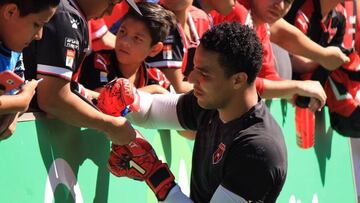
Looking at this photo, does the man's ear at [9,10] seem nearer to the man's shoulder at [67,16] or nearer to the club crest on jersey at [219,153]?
the man's shoulder at [67,16]

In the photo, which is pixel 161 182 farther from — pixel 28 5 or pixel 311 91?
pixel 311 91

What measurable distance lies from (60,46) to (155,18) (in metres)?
0.85

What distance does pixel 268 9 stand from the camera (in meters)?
4.75

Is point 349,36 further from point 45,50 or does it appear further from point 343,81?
point 45,50

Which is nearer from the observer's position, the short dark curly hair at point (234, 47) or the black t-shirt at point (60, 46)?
the black t-shirt at point (60, 46)

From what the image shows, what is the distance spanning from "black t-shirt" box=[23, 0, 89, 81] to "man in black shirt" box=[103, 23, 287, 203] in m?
0.43

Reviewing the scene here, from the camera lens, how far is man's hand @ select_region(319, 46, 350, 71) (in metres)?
5.28

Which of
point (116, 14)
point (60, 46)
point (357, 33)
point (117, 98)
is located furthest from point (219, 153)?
point (357, 33)

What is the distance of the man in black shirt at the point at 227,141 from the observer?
3102 millimetres

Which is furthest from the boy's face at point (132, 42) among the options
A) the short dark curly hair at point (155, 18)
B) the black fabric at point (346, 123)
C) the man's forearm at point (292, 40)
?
the black fabric at point (346, 123)

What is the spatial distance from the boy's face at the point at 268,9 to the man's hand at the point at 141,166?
1.67 m

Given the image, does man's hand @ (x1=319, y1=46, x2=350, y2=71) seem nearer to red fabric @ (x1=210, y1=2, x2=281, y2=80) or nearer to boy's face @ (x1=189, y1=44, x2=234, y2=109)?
red fabric @ (x1=210, y1=2, x2=281, y2=80)

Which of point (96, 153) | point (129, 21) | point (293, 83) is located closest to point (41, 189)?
point (96, 153)

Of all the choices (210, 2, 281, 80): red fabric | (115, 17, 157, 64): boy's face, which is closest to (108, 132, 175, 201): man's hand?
(115, 17, 157, 64): boy's face
